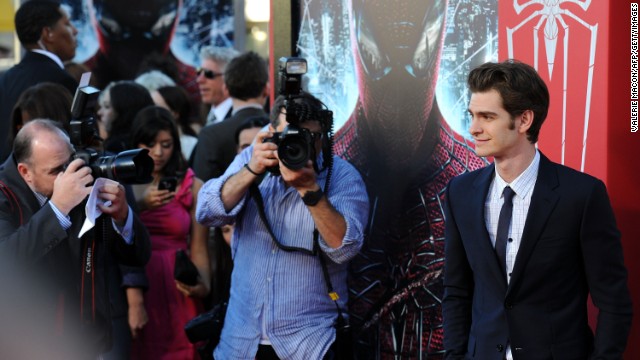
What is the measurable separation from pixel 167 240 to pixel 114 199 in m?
1.66

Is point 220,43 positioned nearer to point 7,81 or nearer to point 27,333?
point 7,81

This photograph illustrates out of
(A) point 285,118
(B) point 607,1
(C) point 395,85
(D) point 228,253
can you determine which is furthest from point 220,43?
(B) point 607,1

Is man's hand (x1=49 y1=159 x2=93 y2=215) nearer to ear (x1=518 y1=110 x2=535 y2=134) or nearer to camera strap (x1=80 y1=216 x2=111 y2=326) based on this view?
camera strap (x1=80 y1=216 x2=111 y2=326)

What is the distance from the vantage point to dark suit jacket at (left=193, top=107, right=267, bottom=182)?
6.57 m

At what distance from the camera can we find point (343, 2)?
5.39 m

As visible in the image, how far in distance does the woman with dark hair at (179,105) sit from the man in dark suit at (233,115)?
1.06 m

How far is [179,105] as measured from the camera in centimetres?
799

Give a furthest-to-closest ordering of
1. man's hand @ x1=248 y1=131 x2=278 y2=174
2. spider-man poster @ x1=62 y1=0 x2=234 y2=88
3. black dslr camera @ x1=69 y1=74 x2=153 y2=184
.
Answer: spider-man poster @ x1=62 y1=0 x2=234 y2=88 < black dslr camera @ x1=69 y1=74 x2=153 y2=184 < man's hand @ x1=248 y1=131 x2=278 y2=174

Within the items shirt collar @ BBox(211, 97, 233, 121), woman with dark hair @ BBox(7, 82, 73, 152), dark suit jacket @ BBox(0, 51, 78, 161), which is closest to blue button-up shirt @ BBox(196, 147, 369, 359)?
woman with dark hair @ BBox(7, 82, 73, 152)

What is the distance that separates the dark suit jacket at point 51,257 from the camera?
4.28 m

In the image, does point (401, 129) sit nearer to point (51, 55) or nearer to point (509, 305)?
point (509, 305)

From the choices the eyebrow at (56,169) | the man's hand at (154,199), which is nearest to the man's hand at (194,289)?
the man's hand at (154,199)

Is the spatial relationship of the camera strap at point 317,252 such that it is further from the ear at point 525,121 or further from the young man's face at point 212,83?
the young man's face at point 212,83

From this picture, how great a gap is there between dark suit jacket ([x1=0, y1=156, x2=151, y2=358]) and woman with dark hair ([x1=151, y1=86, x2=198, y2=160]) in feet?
10.5
